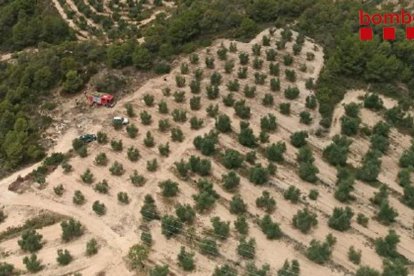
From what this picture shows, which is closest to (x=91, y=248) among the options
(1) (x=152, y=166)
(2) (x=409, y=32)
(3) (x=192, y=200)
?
(3) (x=192, y=200)

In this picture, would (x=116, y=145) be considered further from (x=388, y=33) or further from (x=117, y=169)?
(x=388, y=33)

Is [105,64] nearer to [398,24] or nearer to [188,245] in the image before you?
[188,245]

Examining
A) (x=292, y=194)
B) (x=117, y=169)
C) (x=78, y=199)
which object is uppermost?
(x=117, y=169)

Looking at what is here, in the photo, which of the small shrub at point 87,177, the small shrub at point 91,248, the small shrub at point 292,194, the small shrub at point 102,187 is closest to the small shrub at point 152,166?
the small shrub at point 102,187

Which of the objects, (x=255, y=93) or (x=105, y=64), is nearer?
(x=255, y=93)

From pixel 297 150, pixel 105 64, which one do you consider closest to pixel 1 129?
pixel 105 64

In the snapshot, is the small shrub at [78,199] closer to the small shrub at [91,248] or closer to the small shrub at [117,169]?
the small shrub at [117,169]
